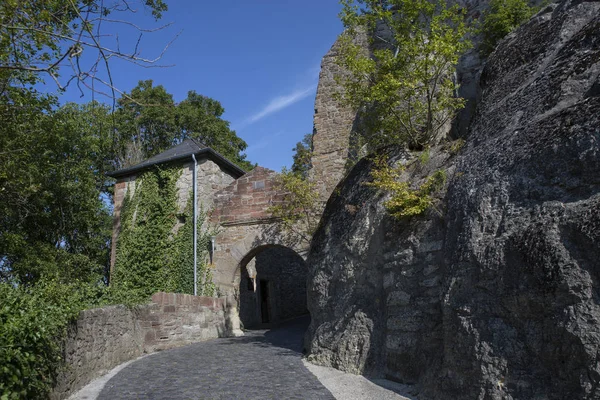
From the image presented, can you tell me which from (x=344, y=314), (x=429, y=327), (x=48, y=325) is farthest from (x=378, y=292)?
(x=48, y=325)

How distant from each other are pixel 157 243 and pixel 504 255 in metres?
10.6

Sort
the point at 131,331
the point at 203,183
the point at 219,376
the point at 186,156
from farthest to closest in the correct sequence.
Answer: the point at 186,156, the point at 203,183, the point at 131,331, the point at 219,376

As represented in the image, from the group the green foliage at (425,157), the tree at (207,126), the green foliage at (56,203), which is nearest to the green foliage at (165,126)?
the tree at (207,126)

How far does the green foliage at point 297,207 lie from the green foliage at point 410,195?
18.0 ft

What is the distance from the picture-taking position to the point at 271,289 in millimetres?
18484

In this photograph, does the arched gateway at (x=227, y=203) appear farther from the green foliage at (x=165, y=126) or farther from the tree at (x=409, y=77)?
the green foliage at (x=165, y=126)

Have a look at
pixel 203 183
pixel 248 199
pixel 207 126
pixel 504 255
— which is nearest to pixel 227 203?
pixel 248 199

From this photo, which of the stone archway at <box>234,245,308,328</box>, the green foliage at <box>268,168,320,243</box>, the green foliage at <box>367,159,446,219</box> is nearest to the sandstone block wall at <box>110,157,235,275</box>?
the green foliage at <box>268,168,320,243</box>

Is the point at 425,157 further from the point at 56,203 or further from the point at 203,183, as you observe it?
the point at 56,203

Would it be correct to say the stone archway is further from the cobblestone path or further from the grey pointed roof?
the cobblestone path

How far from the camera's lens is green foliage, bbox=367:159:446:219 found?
18.5 ft

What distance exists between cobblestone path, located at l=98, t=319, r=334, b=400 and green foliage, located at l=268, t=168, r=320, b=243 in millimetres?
3829

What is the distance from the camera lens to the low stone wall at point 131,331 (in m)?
5.71

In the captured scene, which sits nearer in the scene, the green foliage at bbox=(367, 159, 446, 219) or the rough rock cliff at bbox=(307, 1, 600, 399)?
the rough rock cliff at bbox=(307, 1, 600, 399)
